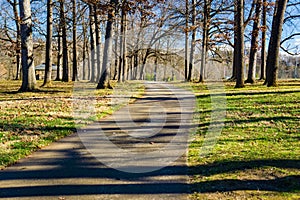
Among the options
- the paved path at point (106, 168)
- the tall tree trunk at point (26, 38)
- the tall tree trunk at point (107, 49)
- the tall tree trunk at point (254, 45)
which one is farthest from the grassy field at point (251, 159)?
the tall tree trunk at point (254, 45)

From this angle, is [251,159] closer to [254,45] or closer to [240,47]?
[240,47]

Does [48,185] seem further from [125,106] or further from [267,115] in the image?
[125,106]

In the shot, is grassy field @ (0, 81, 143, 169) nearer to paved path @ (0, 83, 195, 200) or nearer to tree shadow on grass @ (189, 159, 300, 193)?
paved path @ (0, 83, 195, 200)

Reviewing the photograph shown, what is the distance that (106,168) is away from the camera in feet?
15.2

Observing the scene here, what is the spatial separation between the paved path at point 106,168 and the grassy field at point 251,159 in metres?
0.33

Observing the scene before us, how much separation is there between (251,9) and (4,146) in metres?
22.2

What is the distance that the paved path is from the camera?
3.75 meters

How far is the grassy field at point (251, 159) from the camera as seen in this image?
3.71 metres

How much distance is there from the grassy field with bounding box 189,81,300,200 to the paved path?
33cm

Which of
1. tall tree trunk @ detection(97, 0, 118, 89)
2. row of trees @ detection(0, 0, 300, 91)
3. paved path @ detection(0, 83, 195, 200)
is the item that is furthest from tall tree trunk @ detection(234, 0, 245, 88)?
paved path @ detection(0, 83, 195, 200)

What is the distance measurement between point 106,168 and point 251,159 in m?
2.37

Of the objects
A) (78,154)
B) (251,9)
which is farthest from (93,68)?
(78,154)

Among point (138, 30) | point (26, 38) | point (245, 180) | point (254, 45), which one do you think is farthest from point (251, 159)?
point (138, 30)

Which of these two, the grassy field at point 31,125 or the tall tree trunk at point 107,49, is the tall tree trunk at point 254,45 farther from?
the grassy field at point 31,125
